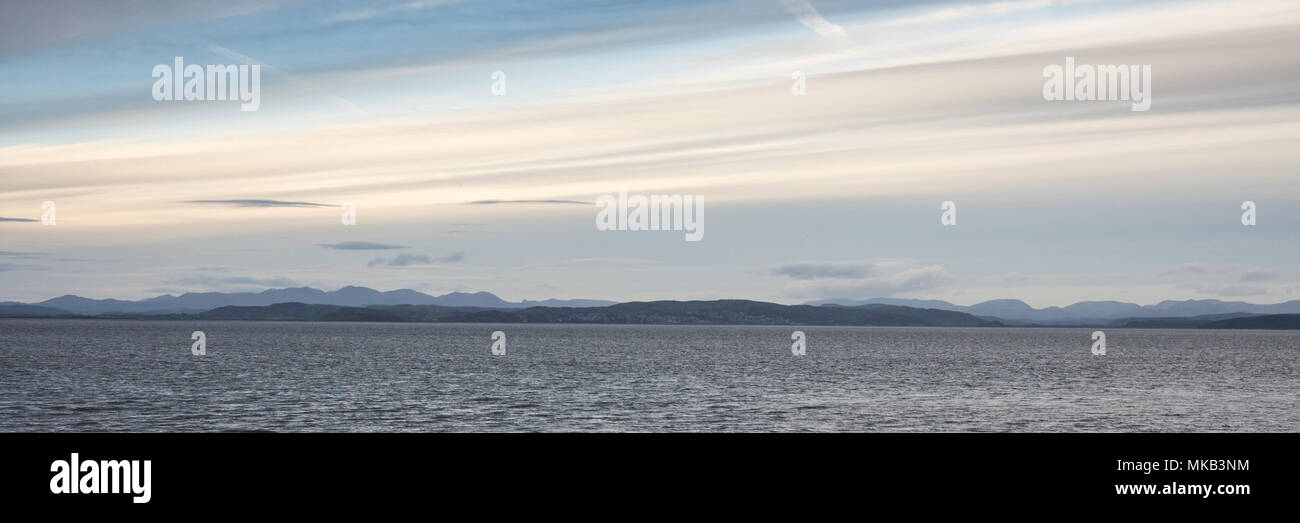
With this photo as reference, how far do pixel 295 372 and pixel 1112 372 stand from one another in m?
74.5

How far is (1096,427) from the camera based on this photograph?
52.3m

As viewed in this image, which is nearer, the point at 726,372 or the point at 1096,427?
the point at 1096,427

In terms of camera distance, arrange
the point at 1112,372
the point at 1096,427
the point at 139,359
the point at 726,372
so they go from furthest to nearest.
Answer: the point at 139,359
the point at 1112,372
the point at 726,372
the point at 1096,427

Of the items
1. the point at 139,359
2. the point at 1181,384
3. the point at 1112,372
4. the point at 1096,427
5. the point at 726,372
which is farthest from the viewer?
the point at 139,359
